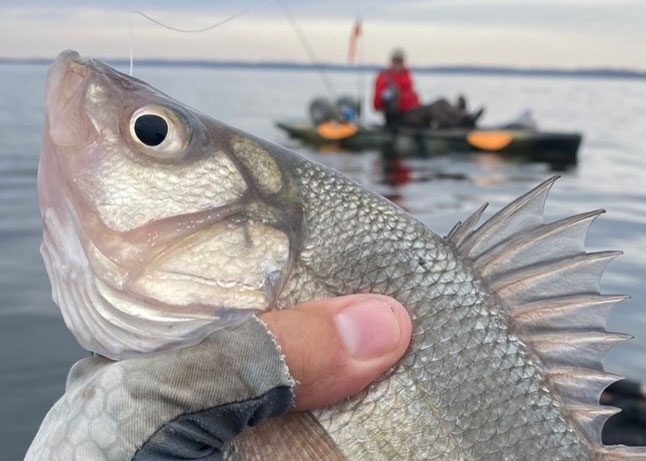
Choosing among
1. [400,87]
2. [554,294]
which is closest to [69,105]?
[554,294]

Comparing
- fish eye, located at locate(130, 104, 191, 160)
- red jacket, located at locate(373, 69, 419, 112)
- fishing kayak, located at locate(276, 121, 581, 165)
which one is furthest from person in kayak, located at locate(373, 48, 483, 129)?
fish eye, located at locate(130, 104, 191, 160)

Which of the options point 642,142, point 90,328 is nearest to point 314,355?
point 90,328

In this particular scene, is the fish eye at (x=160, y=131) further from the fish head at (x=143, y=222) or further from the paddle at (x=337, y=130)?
the paddle at (x=337, y=130)

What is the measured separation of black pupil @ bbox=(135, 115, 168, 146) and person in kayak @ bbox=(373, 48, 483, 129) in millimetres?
16209

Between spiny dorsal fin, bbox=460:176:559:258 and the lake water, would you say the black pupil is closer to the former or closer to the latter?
spiny dorsal fin, bbox=460:176:559:258

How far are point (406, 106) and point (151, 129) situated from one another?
55.9 ft

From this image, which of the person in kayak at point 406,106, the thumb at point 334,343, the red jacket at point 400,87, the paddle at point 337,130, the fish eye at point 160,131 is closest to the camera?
the thumb at point 334,343

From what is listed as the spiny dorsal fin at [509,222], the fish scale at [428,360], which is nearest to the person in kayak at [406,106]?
the spiny dorsal fin at [509,222]

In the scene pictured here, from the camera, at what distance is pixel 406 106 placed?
1869 centimetres

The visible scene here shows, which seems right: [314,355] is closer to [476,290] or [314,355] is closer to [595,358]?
[476,290]

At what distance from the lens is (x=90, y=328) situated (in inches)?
77.7

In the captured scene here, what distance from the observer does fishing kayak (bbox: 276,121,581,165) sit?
666 inches

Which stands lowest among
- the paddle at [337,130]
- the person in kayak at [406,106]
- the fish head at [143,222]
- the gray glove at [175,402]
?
the paddle at [337,130]

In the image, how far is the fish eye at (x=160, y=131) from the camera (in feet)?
6.59
